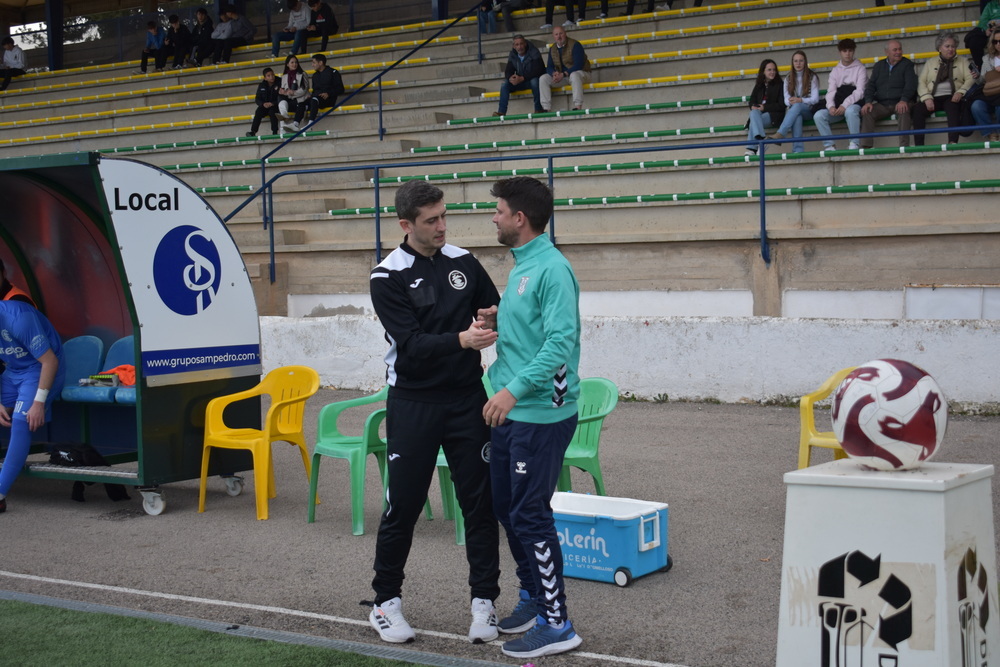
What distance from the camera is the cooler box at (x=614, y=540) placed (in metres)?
5.09

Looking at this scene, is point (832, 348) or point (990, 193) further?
point (990, 193)

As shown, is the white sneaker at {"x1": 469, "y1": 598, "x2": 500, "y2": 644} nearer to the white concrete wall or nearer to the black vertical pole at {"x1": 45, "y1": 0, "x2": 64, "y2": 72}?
the white concrete wall

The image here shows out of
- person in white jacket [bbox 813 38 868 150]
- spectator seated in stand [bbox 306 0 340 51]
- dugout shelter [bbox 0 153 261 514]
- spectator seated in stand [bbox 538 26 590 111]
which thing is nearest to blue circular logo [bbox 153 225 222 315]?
dugout shelter [bbox 0 153 261 514]

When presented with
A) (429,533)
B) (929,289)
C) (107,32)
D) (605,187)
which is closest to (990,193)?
(929,289)

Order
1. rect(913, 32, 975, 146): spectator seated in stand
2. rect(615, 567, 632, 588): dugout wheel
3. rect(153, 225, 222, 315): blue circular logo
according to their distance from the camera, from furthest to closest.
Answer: rect(913, 32, 975, 146): spectator seated in stand, rect(153, 225, 222, 315): blue circular logo, rect(615, 567, 632, 588): dugout wheel

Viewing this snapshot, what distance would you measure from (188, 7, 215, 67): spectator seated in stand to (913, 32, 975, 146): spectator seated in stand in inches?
609

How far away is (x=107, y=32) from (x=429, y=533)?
935 inches

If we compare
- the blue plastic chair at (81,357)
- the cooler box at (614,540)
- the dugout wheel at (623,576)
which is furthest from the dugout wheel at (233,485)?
the dugout wheel at (623,576)

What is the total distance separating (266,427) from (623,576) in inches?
109

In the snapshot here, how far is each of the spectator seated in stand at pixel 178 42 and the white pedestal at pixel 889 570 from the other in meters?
21.9

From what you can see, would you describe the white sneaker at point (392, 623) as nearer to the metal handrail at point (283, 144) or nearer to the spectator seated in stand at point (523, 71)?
the metal handrail at point (283, 144)

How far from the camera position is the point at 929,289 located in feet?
33.1

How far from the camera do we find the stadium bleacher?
1109cm

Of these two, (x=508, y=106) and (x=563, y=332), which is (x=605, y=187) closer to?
(x=508, y=106)
